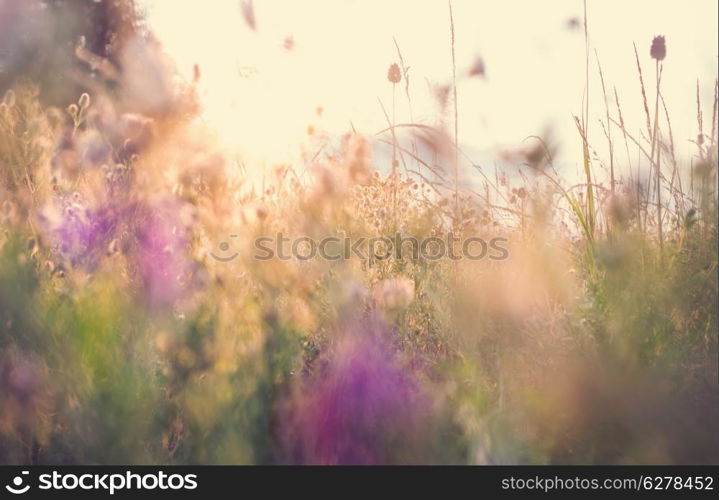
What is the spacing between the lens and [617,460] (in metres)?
1.99

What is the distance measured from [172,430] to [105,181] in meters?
0.72

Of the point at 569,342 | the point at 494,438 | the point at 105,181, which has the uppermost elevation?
the point at 105,181

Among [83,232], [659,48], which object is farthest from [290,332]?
[659,48]

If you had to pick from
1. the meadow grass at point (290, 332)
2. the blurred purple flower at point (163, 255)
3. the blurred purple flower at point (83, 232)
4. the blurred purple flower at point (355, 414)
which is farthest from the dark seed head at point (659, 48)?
the blurred purple flower at point (83, 232)

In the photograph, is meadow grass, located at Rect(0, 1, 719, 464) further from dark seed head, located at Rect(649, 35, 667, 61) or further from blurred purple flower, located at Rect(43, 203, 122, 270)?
dark seed head, located at Rect(649, 35, 667, 61)

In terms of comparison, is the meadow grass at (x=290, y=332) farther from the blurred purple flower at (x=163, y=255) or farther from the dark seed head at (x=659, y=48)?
the dark seed head at (x=659, y=48)
